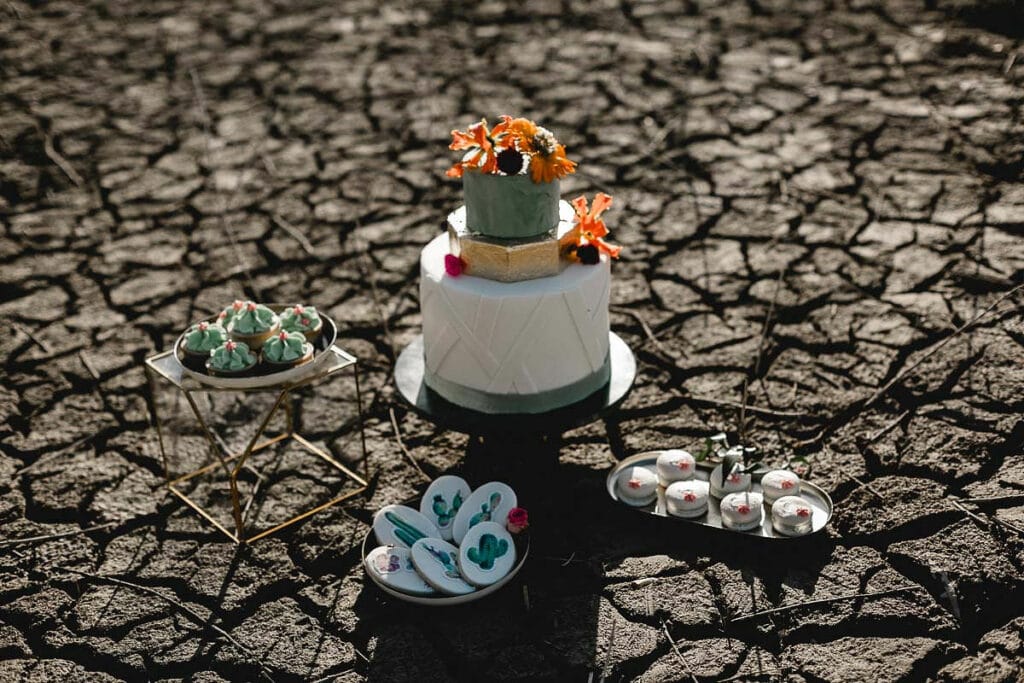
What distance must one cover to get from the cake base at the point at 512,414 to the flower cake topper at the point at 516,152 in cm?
73

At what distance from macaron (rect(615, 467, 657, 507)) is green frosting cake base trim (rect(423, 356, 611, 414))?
0.29 meters

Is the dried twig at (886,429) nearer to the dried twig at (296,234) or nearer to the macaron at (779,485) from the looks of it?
the macaron at (779,485)

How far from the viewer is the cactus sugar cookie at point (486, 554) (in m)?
3.24

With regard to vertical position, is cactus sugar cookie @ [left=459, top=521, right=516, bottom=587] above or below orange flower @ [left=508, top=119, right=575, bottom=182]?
below

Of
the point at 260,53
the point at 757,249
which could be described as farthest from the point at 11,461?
the point at 260,53

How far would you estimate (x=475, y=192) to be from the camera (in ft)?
11.0

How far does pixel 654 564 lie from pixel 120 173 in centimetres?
373

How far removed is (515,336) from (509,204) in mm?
401

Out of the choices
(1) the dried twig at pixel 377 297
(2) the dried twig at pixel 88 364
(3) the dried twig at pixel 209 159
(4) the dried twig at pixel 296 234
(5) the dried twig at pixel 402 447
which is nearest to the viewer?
(5) the dried twig at pixel 402 447

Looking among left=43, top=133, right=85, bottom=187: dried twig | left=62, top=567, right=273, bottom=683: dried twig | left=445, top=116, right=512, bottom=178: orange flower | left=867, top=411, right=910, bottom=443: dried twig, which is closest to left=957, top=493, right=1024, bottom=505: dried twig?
left=867, top=411, right=910, bottom=443: dried twig

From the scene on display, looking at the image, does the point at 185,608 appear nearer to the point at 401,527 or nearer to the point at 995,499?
the point at 401,527

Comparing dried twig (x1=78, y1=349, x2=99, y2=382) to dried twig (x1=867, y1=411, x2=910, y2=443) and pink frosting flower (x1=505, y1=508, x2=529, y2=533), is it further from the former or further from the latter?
dried twig (x1=867, y1=411, x2=910, y2=443)

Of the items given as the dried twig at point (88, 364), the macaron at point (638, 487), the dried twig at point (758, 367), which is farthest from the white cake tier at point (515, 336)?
the dried twig at point (88, 364)

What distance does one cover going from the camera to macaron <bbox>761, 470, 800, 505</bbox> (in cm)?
346
